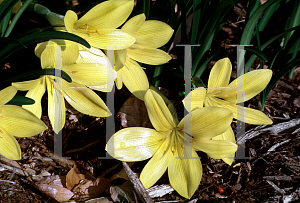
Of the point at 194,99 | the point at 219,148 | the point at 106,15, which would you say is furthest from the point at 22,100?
the point at 219,148

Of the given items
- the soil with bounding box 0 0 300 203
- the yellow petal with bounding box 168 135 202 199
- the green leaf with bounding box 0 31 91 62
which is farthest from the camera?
the soil with bounding box 0 0 300 203

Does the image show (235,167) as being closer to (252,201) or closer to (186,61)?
(252,201)

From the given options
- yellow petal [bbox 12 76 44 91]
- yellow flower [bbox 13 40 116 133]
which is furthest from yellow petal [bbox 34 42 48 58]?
yellow petal [bbox 12 76 44 91]

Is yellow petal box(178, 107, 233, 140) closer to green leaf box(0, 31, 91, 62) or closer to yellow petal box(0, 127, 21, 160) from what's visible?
green leaf box(0, 31, 91, 62)

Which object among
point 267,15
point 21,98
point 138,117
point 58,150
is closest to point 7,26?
point 21,98

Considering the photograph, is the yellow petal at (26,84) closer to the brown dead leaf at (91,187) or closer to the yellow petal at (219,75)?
the brown dead leaf at (91,187)
